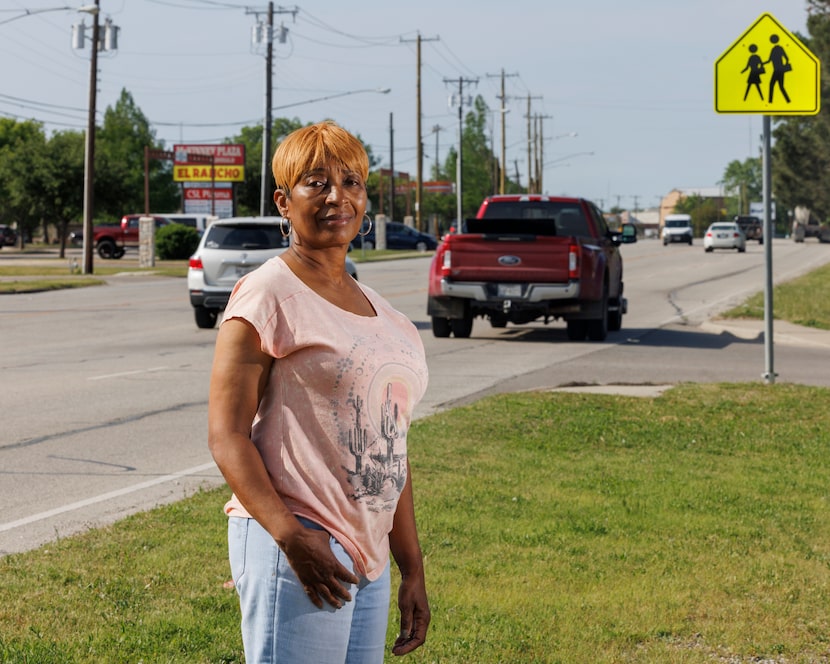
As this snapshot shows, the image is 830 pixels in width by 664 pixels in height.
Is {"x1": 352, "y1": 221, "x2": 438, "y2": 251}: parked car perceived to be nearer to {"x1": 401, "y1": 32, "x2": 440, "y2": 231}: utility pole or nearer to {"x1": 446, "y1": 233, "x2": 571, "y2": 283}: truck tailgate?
{"x1": 401, "y1": 32, "x2": 440, "y2": 231}: utility pole

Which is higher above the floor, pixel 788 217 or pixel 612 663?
pixel 788 217

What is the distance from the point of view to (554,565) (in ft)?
20.5

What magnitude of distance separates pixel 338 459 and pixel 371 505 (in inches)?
5.5

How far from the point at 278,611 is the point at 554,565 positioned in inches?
146

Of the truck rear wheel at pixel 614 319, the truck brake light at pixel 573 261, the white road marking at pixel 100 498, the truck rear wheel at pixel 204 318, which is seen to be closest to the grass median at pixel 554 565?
the white road marking at pixel 100 498

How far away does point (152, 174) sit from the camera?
12262 centimetres

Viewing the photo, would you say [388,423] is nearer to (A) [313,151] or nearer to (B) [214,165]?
(A) [313,151]

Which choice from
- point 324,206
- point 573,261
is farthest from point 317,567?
point 573,261

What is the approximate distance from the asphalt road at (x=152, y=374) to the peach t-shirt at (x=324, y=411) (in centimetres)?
452

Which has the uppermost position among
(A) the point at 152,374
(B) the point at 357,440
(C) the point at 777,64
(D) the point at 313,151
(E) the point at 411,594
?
(C) the point at 777,64

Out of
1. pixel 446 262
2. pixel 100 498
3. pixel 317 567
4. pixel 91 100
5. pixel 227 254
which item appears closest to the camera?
pixel 317 567

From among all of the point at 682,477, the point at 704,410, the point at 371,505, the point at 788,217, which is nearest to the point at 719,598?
the point at 682,477

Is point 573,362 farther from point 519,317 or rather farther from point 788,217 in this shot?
point 788,217

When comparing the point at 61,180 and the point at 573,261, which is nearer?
the point at 573,261
